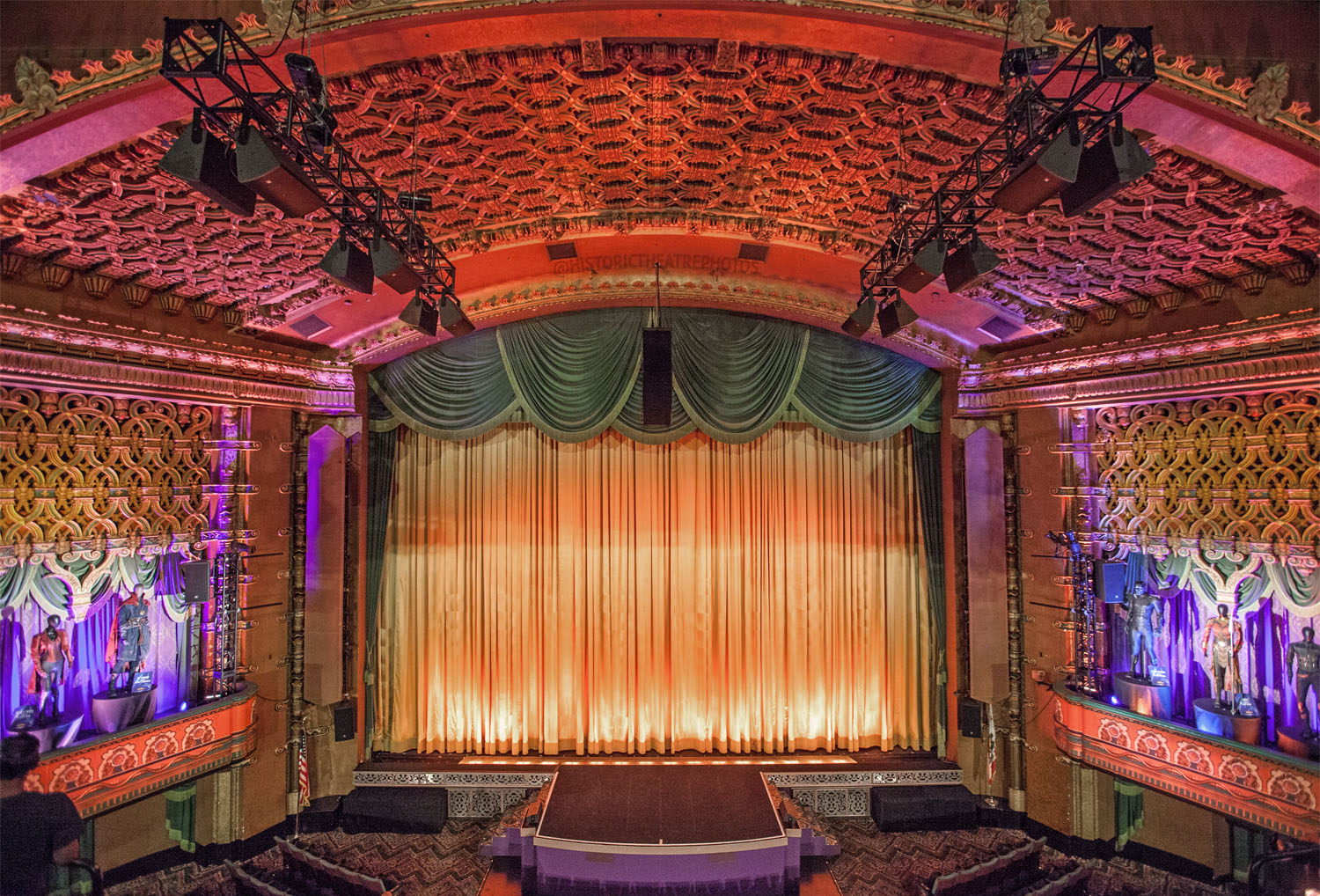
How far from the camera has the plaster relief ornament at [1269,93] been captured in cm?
342

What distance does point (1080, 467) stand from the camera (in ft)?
21.7

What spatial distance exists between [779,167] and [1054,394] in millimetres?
3686

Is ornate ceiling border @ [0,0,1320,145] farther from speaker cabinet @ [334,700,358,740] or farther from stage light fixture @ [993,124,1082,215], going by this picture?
speaker cabinet @ [334,700,358,740]

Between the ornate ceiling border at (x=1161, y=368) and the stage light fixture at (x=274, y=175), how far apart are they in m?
6.35

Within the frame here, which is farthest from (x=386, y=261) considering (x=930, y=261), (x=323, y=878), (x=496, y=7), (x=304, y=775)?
(x=304, y=775)

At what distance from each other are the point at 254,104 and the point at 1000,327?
6521 millimetres

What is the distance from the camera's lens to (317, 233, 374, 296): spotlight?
3986 mm

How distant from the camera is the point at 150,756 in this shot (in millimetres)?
5598

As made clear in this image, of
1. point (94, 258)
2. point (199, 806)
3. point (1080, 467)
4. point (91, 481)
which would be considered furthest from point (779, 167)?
point (199, 806)

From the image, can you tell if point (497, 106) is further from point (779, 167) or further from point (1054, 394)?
point (1054, 394)

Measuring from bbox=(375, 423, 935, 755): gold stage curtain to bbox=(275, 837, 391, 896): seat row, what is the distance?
2.69m

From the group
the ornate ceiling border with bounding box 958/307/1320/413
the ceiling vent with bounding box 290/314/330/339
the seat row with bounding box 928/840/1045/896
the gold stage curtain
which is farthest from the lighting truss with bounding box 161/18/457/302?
the seat row with bounding box 928/840/1045/896

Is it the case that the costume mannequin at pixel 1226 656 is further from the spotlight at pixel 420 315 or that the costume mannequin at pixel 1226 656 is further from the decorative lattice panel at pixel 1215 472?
the spotlight at pixel 420 315

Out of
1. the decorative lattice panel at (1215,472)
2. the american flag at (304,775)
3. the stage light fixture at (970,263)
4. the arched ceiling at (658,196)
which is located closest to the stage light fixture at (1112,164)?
the stage light fixture at (970,263)
